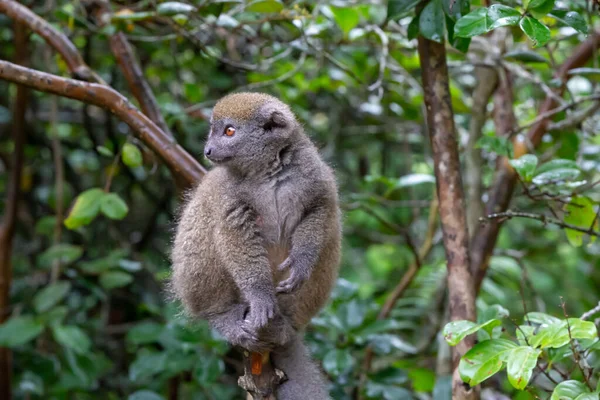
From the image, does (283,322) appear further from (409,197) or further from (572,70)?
(409,197)

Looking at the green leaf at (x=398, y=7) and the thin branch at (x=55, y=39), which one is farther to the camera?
the thin branch at (x=55, y=39)

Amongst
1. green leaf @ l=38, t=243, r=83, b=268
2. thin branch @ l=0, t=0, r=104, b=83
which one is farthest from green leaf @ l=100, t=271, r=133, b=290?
thin branch @ l=0, t=0, r=104, b=83

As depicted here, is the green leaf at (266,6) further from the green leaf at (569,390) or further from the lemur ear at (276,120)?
the green leaf at (569,390)

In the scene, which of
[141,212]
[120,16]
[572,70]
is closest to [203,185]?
[120,16]

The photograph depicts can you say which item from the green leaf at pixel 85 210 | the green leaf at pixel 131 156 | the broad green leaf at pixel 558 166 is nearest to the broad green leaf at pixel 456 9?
the broad green leaf at pixel 558 166

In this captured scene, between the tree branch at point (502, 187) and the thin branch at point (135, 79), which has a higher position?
the thin branch at point (135, 79)

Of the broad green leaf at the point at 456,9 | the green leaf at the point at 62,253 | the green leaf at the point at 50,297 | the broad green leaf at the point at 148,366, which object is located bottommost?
the broad green leaf at the point at 148,366

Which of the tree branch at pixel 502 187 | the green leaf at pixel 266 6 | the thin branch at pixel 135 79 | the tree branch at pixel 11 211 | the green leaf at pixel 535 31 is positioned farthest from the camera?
the tree branch at pixel 11 211

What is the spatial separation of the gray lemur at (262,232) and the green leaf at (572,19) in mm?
1282

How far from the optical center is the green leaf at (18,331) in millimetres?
4387

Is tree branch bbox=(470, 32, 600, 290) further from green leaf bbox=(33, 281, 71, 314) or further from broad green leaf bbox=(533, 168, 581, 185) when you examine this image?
green leaf bbox=(33, 281, 71, 314)

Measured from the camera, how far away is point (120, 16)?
12.8 feet

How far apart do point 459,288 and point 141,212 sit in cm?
403

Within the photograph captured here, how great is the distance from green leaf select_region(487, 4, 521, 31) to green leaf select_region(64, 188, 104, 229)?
8.27 feet
